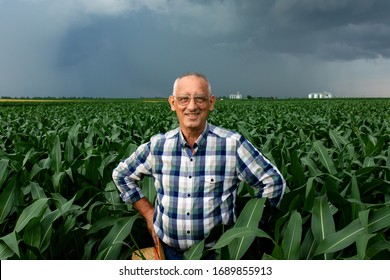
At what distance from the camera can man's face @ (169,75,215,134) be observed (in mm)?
2207

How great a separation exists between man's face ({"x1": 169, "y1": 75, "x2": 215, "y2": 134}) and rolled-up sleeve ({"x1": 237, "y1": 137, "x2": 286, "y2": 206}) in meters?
0.29

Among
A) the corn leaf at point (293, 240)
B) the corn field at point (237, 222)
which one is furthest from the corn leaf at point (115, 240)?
the corn leaf at point (293, 240)

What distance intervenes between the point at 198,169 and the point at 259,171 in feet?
1.16

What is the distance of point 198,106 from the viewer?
87.3 inches

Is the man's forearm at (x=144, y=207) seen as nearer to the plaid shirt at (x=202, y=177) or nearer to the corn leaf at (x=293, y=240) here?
the plaid shirt at (x=202, y=177)

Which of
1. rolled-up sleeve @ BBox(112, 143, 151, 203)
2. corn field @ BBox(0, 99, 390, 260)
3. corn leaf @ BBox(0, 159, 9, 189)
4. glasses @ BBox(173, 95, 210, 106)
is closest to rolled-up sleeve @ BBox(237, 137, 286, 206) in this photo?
corn field @ BBox(0, 99, 390, 260)

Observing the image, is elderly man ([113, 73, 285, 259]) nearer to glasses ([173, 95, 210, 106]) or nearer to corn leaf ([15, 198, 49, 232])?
glasses ([173, 95, 210, 106])

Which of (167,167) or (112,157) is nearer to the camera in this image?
(167,167)

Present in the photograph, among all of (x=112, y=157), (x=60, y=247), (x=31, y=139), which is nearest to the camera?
(x=60, y=247)

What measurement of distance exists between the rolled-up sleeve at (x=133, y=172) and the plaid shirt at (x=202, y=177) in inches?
2.7

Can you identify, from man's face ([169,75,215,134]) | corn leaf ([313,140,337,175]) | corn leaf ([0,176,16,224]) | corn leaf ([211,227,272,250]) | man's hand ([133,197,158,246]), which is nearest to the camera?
corn leaf ([211,227,272,250])

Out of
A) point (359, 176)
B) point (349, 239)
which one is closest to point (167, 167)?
point (349, 239)

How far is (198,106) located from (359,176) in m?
1.60
